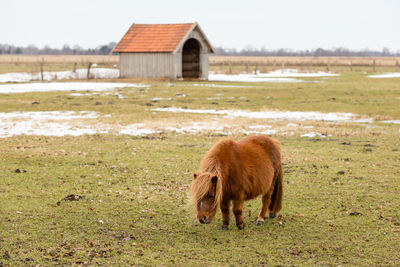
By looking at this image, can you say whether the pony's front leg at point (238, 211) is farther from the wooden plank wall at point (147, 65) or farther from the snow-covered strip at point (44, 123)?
the wooden plank wall at point (147, 65)

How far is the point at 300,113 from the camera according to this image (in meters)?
21.8

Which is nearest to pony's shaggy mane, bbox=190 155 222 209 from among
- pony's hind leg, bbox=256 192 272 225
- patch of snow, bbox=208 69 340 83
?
pony's hind leg, bbox=256 192 272 225

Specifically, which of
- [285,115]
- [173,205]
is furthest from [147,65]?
[173,205]

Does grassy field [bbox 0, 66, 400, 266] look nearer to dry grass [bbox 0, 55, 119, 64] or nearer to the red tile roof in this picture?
the red tile roof

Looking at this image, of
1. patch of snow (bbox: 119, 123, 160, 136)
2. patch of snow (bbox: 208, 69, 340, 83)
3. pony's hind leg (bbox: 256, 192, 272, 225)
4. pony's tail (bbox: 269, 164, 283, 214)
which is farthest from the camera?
patch of snow (bbox: 208, 69, 340, 83)

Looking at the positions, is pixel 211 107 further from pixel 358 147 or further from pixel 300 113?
pixel 358 147

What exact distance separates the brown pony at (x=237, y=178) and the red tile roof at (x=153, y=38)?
1378 inches

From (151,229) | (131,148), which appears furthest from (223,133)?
(151,229)

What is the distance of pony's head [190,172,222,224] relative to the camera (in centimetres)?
608

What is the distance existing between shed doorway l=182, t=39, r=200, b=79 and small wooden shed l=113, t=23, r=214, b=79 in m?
0.47

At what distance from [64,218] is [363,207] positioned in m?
5.13

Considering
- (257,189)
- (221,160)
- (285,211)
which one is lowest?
(285,211)

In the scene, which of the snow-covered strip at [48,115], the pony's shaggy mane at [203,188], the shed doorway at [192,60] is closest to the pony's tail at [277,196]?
the pony's shaggy mane at [203,188]

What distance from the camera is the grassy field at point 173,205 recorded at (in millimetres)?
6129
